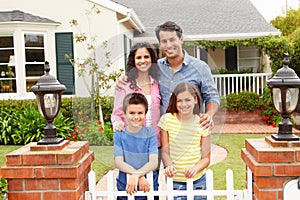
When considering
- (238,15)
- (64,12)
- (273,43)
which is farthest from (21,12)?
(238,15)

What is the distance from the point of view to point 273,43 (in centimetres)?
1064

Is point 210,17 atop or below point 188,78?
atop

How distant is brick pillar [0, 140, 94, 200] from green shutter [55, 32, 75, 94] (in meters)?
7.62

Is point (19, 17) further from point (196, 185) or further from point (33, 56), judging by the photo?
point (196, 185)

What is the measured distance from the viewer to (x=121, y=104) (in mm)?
2348

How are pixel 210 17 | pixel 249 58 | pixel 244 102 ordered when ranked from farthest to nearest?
pixel 210 17, pixel 249 58, pixel 244 102

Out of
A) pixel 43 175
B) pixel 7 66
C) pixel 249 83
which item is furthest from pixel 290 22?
pixel 43 175

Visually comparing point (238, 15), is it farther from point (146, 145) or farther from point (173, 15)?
point (146, 145)

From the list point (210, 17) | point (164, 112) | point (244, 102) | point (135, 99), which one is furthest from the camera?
point (210, 17)

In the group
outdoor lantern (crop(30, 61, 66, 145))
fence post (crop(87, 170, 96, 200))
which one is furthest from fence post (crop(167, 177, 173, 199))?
outdoor lantern (crop(30, 61, 66, 145))

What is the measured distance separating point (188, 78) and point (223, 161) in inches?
170

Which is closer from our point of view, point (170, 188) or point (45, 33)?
point (170, 188)

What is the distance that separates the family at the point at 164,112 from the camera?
2281 mm

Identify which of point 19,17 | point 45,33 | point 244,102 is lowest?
point 244,102
